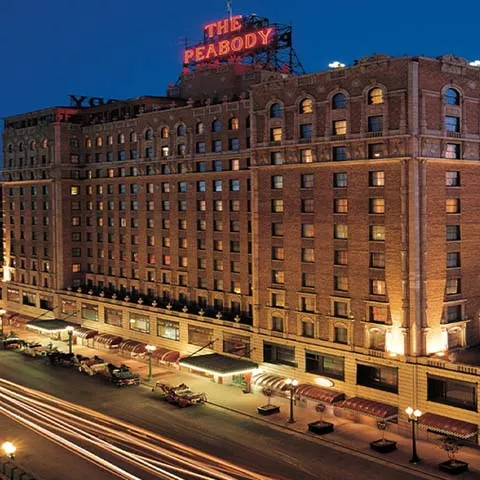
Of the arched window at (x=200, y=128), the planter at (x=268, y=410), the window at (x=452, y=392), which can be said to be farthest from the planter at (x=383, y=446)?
the arched window at (x=200, y=128)

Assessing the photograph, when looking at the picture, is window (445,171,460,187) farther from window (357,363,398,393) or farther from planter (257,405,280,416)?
planter (257,405,280,416)

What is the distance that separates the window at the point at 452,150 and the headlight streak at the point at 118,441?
1204 inches

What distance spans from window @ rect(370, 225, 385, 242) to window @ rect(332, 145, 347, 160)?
6.80m

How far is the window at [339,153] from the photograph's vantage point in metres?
62.8

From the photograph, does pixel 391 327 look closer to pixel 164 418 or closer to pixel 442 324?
pixel 442 324

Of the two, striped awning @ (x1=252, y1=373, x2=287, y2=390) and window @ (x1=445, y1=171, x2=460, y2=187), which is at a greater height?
window @ (x1=445, y1=171, x2=460, y2=187)

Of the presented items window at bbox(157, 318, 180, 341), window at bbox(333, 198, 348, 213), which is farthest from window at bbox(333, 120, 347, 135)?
window at bbox(157, 318, 180, 341)

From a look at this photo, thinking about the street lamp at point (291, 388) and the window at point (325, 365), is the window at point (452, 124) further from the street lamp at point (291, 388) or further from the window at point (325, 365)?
the street lamp at point (291, 388)

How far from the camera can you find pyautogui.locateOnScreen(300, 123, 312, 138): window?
65375 mm

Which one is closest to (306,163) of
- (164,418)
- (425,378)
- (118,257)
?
(425,378)

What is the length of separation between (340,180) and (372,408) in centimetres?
1969

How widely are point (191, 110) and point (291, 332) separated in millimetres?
29636

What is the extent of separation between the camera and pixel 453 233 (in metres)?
60.7

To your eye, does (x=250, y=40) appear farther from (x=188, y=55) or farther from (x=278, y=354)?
(x=278, y=354)
